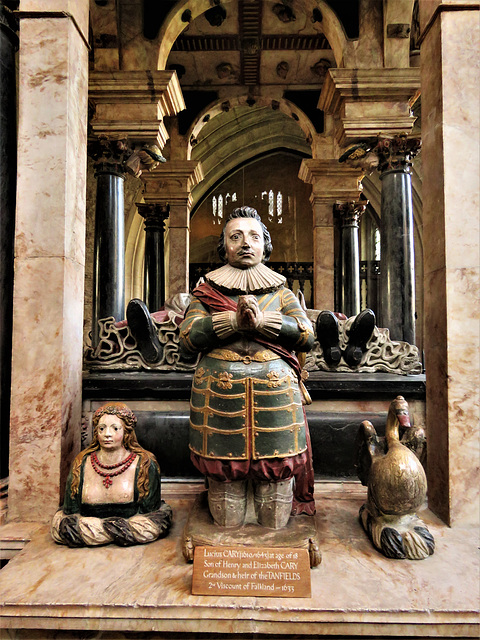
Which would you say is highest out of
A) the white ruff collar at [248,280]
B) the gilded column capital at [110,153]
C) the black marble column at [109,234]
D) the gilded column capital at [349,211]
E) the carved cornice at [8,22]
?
the gilded column capital at [349,211]

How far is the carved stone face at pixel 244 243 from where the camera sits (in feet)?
7.39

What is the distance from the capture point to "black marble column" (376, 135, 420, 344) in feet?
18.2

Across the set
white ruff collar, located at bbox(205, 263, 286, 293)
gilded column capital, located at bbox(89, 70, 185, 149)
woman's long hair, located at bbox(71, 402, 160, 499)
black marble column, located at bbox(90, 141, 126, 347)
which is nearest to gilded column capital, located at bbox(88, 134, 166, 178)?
black marble column, located at bbox(90, 141, 126, 347)

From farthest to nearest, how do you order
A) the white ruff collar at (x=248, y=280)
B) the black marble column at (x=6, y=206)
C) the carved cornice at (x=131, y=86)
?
the carved cornice at (x=131, y=86), the black marble column at (x=6, y=206), the white ruff collar at (x=248, y=280)

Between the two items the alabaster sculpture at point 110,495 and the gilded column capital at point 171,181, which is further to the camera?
the gilded column capital at point 171,181

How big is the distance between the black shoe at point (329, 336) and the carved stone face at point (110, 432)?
1922 millimetres

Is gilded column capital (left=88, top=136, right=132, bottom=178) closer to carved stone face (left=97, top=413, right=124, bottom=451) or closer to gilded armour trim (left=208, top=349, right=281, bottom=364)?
carved stone face (left=97, top=413, right=124, bottom=451)

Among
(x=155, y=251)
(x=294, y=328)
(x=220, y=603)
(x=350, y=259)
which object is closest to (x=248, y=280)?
(x=294, y=328)

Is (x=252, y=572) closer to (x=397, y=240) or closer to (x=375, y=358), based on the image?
(x=375, y=358)

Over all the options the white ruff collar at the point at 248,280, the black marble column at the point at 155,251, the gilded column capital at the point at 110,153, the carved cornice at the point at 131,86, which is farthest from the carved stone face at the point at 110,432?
the black marble column at the point at 155,251

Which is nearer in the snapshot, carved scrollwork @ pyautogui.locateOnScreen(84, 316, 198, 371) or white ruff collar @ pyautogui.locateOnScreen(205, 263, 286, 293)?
white ruff collar @ pyautogui.locateOnScreen(205, 263, 286, 293)

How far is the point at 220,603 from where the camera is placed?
1829 millimetres

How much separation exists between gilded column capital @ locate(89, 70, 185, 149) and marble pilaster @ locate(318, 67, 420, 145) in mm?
2134

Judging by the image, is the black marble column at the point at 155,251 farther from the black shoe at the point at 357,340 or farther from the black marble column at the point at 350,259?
the black shoe at the point at 357,340
